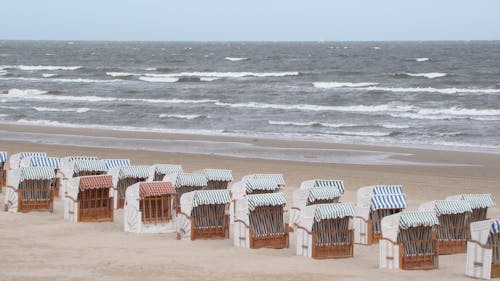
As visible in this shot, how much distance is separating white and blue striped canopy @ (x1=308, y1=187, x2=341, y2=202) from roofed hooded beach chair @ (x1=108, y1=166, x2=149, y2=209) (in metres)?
3.78

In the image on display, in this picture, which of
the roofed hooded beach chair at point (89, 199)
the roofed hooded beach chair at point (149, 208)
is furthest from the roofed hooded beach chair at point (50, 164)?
the roofed hooded beach chair at point (149, 208)

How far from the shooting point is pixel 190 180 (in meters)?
16.5

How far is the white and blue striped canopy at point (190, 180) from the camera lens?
1644 centimetres

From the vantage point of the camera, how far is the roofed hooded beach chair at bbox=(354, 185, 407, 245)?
1452 cm

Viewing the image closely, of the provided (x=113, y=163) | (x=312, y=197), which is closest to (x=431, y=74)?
(x=113, y=163)

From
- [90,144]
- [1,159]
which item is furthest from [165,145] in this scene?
[1,159]

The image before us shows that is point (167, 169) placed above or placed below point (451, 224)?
above

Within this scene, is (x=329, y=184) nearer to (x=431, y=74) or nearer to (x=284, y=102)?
(x=284, y=102)

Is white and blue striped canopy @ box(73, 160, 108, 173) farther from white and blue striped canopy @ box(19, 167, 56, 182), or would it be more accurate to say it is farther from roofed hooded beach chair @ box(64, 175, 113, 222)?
roofed hooded beach chair @ box(64, 175, 113, 222)

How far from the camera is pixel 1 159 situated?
760 inches

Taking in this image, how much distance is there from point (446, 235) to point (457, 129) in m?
20.4

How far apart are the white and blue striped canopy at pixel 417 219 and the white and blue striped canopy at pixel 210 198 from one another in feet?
9.91

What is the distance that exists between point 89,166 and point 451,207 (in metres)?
7.40

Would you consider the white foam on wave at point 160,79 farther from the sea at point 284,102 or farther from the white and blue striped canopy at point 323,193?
the white and blue striped canopy at point 323,193
